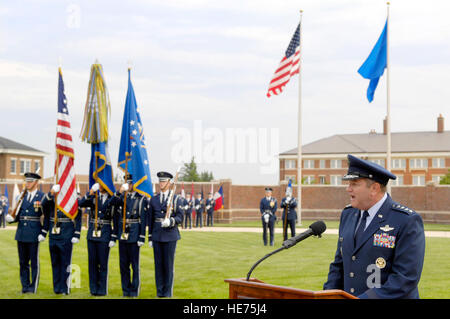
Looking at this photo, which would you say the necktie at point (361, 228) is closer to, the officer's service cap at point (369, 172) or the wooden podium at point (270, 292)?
the officer's service cap at point (369, 172)

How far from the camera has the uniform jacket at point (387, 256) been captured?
3.73 m

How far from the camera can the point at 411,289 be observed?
3744mm

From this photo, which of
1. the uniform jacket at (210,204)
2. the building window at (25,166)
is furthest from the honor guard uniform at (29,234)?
the building window at (25,166)

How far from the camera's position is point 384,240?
398 cm

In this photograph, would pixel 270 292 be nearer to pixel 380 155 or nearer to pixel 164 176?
pixel 164 176

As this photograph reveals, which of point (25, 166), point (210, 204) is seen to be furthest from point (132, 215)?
point (25, 166)

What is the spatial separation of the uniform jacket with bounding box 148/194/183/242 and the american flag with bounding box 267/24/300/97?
15.8 meters

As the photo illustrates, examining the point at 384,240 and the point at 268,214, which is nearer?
the point at 384,240

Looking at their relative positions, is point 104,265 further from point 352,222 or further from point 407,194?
point 407,194

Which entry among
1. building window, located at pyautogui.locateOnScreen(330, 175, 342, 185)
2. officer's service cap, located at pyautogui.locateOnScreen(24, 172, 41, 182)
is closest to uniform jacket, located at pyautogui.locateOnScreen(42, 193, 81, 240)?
officer's service cap, located at pyautogui.locateOnScreen(24, 172, 41, 182)

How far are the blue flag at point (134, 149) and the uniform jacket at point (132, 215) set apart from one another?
0.71ft

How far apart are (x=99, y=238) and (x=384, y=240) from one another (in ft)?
24.1
